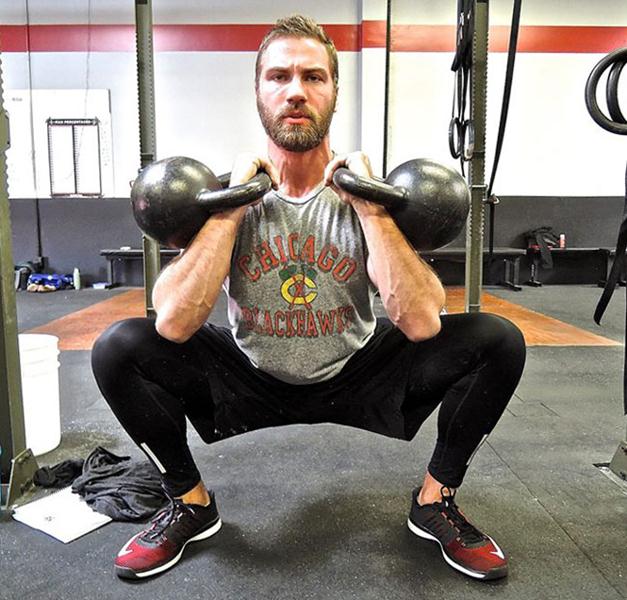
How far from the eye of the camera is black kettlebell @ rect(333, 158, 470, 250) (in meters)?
1.14

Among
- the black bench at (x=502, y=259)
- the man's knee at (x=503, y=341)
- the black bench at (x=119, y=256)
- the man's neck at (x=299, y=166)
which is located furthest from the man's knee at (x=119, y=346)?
the black bench at (x=119, y=256)

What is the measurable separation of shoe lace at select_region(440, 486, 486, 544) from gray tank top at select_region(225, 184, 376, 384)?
0.41 m

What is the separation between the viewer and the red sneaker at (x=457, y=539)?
1.24m

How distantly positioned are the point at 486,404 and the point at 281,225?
0.63 metres

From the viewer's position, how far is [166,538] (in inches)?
51.3

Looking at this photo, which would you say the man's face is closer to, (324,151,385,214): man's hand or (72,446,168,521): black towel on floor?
(324,151,385,214): man's hand

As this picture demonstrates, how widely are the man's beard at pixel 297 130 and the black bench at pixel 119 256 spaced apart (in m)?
4.77

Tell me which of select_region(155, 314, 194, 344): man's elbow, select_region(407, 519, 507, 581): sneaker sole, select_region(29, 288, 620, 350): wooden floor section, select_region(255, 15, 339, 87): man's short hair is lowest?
select_region(29, 288, 620, 350): wooden floor section

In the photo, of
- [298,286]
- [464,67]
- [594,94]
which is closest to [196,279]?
[298,286]

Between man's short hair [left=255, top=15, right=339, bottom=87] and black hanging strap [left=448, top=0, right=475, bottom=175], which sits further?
black hanging strap [left=448, top=0, right=475, bottom=175]

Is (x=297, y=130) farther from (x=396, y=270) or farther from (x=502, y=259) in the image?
(x=502, y=259)

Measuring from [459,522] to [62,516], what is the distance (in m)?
1.01

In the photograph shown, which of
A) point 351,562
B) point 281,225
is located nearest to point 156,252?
point 281,225

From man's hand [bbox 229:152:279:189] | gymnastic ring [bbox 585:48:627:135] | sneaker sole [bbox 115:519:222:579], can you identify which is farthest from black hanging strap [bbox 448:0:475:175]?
sneaker sole [bbox 115:519:222:579]
